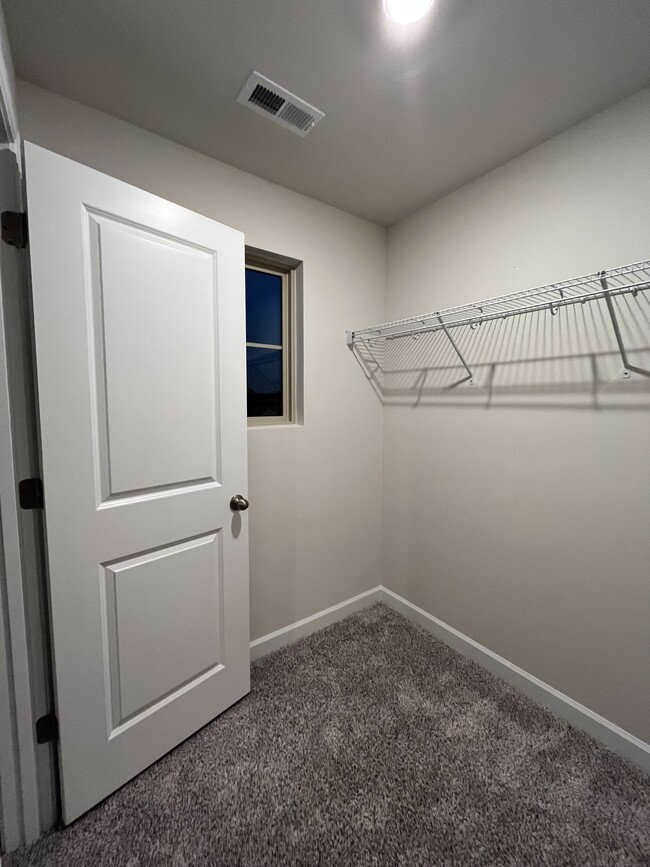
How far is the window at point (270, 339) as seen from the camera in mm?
1936

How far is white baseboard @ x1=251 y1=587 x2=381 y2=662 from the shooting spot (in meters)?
1.91

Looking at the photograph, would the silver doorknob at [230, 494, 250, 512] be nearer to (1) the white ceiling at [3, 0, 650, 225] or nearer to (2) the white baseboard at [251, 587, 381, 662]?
(2) the white baseboard at [251, 587, 381, 662]

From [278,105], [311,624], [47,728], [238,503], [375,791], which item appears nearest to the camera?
[47,728]

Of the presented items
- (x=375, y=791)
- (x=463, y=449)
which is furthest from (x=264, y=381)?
(x=375, y=791)

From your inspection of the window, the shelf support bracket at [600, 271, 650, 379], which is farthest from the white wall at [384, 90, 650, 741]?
the window

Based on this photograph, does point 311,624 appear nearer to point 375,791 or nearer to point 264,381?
point 375,791

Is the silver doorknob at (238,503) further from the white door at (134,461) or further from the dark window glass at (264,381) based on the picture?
the dark window glass at (264,381)

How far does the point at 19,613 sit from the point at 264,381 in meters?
1.37

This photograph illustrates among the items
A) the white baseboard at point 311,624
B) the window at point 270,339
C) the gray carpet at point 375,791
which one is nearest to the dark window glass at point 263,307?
the window at point 270,339

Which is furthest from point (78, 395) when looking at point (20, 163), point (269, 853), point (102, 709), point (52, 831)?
point (269, 853)

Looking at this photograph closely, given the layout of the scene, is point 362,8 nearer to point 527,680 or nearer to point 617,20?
point 617,20

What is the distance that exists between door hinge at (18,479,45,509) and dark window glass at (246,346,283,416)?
1.01 metres

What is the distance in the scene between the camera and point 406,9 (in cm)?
98

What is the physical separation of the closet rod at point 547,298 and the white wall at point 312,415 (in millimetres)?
261
